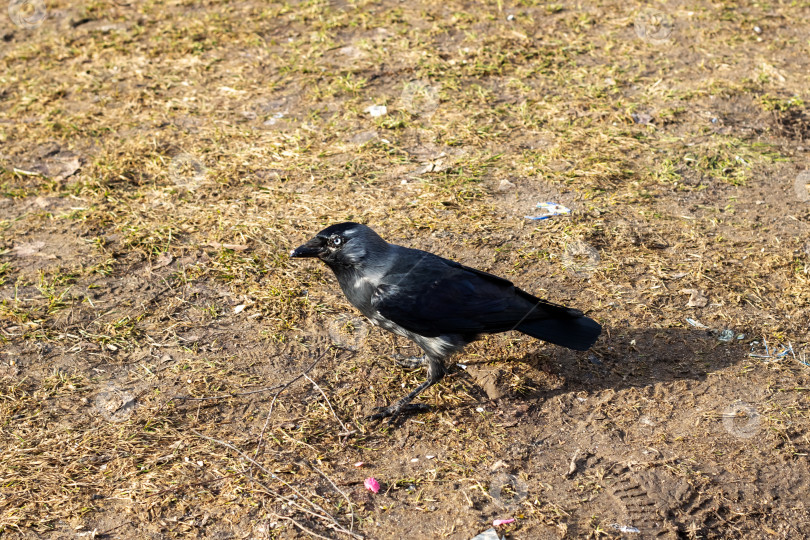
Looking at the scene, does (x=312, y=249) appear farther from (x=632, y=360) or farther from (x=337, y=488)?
(x=632, y=360)

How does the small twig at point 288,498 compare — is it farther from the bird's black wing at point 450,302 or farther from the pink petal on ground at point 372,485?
the bird's black wing at point 450,302

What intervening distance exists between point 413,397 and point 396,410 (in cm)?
15

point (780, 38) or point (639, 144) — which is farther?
point (780, 38)

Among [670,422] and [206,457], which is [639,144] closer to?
[670,422]

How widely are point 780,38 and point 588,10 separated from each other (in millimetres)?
2191

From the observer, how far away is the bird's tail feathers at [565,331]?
416 cm

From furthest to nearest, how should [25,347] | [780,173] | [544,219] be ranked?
[780,173], [544,219], [25,347]

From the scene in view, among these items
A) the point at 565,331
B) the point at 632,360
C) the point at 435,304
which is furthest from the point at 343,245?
the point at 632,360

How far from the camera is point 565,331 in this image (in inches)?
165

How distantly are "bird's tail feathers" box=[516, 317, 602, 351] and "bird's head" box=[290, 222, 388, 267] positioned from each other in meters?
1.02

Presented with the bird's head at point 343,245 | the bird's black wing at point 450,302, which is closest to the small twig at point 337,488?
the bird's black wing at point 450,302

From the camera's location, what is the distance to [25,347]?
4605mm

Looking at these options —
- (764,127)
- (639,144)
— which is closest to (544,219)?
(639,144)

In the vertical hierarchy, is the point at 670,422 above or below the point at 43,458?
below
